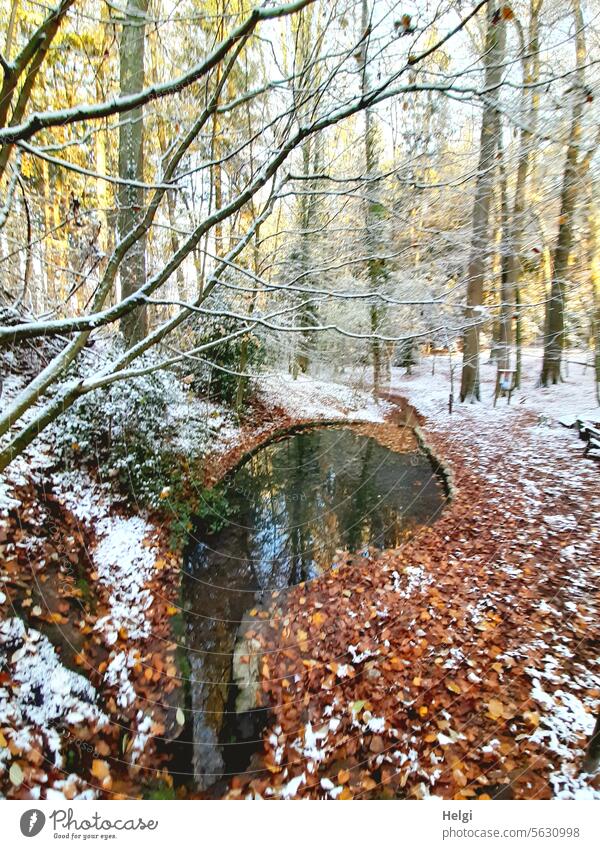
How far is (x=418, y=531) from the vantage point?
181 inches

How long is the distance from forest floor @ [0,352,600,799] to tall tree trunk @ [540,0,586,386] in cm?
201

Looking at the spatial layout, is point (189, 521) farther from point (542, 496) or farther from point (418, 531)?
point (542, 496)

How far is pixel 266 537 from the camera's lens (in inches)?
197

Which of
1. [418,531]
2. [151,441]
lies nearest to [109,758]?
[151,441]

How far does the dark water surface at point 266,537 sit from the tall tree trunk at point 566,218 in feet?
9.94

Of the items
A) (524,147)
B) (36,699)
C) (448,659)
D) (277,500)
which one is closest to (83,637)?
(36,699)

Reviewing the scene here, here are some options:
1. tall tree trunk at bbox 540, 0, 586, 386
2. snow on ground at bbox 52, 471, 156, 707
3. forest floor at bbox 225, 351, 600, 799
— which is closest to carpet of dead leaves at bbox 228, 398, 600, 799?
forest floor at bbox 225, 351, 600, 799

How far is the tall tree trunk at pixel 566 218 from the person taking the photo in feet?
6.33

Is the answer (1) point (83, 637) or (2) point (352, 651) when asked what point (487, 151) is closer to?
(2) point (352, 651)

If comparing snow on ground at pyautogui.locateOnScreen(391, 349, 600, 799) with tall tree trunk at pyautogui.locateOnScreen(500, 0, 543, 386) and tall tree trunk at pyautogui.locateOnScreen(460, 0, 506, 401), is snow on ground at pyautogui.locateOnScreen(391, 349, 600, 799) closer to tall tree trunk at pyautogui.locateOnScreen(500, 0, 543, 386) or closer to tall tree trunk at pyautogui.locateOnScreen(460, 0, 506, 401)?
tall tree trunk at pyautogui.locateOnScreen(500, 0, 543, 386)

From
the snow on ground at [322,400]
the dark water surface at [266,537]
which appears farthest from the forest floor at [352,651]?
the snow on ground at [322,400]

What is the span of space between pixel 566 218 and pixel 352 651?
454 centimetres

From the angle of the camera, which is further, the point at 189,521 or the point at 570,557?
the point at 189,521

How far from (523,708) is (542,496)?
2.52 metres
